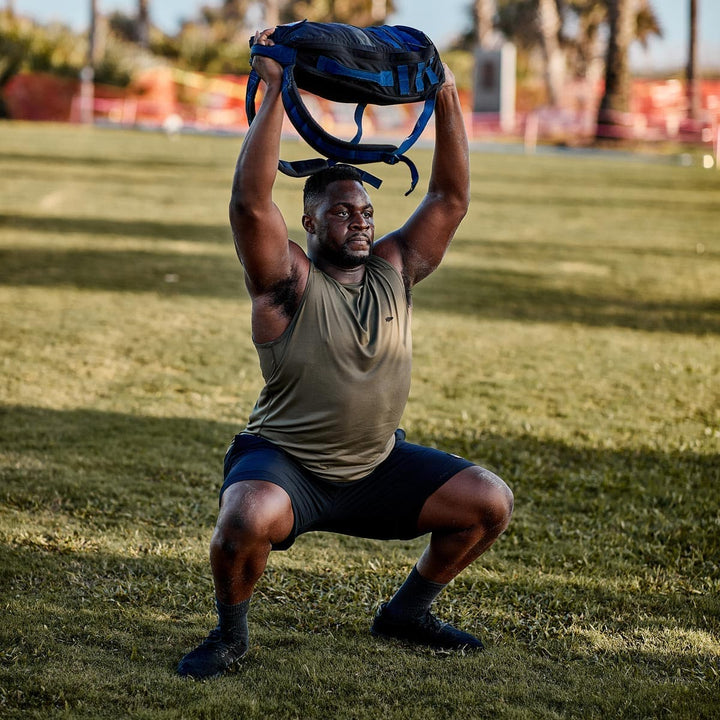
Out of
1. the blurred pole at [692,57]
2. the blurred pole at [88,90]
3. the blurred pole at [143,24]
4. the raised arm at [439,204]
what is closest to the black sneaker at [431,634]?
the raised arm at [439,204]

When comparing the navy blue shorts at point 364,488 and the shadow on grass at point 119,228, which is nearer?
the navy blue shorts at point 364,488

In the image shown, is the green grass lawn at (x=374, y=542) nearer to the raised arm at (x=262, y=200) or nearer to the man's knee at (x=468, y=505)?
the man's knee at (x=468, y=505)

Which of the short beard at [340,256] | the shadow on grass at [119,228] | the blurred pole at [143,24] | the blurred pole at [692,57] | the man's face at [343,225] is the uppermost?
the blurred pole at [143,24]

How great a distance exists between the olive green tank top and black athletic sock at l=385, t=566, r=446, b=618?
1.59 feet

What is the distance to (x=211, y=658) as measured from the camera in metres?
3.53

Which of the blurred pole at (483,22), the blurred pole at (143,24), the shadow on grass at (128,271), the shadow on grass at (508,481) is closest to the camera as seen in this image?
the shadow on grass at (508,481)

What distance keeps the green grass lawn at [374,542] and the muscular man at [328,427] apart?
1.05 feet

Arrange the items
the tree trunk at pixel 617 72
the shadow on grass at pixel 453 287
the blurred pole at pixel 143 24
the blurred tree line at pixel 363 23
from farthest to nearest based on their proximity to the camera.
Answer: the blurred pole at pixel 143 24
the blurred tree line at pixel 363 23
the tree trunk at pixel 617 72
the shadow on grass at pixel 453 287

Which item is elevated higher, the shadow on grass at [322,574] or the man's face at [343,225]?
the man's face at [343,225]

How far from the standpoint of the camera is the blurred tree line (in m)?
36.9

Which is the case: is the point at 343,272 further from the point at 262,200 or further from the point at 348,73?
the point at 348,73

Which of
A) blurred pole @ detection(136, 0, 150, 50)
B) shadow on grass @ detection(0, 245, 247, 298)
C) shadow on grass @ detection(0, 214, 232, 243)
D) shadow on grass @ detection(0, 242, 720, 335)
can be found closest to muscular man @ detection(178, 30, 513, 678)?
shadow on grass @ detection(0, 242, 720, 335)

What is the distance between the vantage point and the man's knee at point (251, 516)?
131 inches

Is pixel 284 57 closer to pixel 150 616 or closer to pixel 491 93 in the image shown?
pixel 150 616
